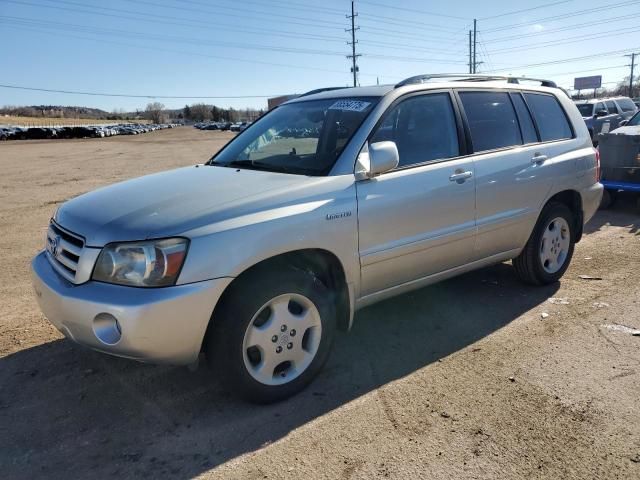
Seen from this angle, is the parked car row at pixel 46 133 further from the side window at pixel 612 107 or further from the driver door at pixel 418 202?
the driver door at pixel 418 202

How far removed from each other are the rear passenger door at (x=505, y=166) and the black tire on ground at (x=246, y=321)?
172 cm

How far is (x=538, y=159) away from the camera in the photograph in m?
4.48

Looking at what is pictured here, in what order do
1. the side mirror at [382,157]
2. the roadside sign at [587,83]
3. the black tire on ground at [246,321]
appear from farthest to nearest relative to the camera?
the roadside sign at [587,83]
the side mirror at [382,157]
the black tire on ground at [246,321]

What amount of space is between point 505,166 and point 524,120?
692mm

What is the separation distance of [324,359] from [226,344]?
0.74 meters

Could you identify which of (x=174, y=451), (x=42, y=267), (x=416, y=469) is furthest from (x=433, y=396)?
(x=42, y=267)

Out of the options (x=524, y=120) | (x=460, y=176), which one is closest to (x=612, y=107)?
(x=524, y=120)

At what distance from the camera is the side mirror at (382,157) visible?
325 cm

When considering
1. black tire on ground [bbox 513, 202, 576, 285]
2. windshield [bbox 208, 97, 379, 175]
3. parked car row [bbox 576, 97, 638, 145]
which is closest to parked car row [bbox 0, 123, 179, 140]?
parked car row [bbox 576, 97, 638, 145]

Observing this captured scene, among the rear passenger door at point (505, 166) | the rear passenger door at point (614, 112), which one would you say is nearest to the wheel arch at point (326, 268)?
the rear passenger door at point (505, 166)

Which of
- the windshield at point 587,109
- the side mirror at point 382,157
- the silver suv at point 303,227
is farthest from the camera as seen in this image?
the windshield at point 587,109

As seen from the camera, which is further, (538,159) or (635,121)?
(635,121)

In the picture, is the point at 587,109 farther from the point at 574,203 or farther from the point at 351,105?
the point at 351,105

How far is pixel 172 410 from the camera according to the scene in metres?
3.03
